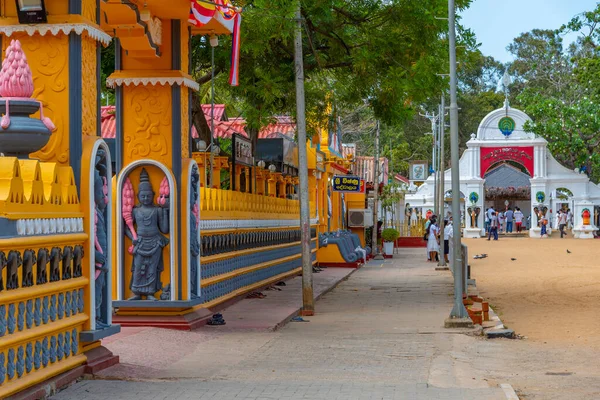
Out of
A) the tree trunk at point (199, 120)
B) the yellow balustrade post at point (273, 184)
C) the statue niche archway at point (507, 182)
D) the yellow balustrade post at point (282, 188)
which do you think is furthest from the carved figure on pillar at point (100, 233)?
the statue niche archway at point (507, 182)

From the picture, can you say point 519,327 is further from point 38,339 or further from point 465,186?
point 465,186

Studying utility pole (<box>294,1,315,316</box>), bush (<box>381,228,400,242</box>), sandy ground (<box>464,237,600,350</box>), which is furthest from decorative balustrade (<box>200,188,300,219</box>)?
bush (<box>381,228,400,242</box>)

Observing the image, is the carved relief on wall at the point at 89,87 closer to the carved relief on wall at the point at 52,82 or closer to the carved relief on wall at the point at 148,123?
the carved relief on wall at the point at 52,82

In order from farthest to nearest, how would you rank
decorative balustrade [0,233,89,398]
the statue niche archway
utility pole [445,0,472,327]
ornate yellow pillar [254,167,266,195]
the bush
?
the statue niche archway, the bush, ornate yellow pillar [254,167,266,195], utility pole [445,0,472,327], decorative balustrade [0,233,89,398]

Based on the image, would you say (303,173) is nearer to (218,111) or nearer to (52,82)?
(52,82)

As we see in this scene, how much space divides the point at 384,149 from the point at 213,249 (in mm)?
54598

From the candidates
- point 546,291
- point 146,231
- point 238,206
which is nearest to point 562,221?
point 546,291

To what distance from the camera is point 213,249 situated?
16.7 m

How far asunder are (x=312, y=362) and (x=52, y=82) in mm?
4329

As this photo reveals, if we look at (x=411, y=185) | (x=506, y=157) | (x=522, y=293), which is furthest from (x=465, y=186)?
(x=522, y=293)

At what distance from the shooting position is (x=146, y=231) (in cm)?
1422

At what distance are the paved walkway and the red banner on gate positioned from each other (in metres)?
48.5

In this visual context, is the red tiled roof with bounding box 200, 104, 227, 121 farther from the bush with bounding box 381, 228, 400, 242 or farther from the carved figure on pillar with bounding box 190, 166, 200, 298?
the carved figure on pillar with bounding box 190, 166, 200, 298

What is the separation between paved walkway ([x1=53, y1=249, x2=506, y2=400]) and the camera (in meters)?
9.19
